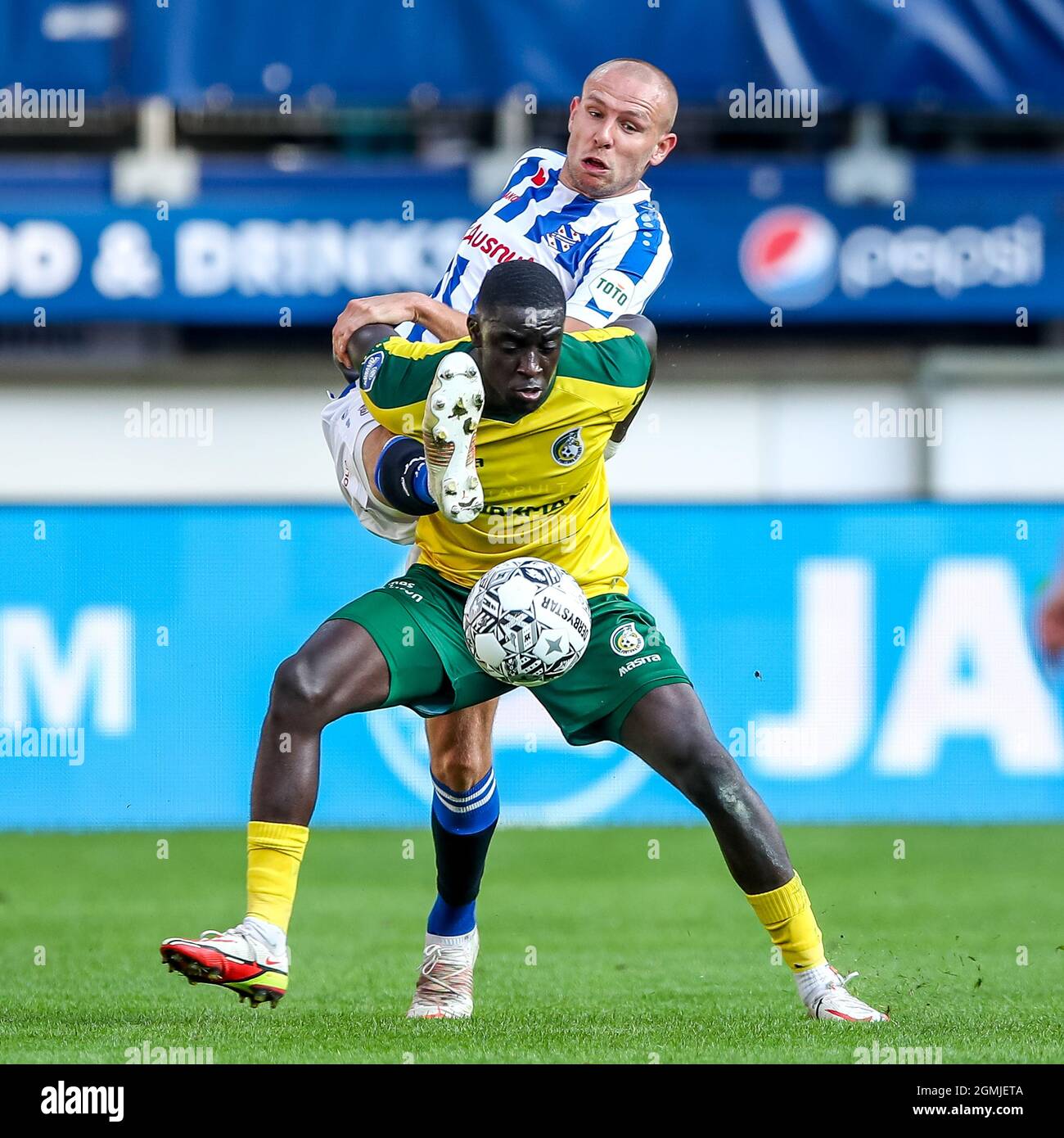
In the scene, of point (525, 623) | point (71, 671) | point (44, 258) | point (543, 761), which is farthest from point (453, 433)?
point (44, 258)

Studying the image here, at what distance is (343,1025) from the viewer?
530 cm

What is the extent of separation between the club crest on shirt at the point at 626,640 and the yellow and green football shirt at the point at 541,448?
0.18 meters

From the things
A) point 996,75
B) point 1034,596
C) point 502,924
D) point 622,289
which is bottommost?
point 502,924

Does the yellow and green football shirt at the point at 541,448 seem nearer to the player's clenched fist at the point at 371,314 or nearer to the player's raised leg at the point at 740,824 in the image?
the player's clenched fist at the point at 371,314

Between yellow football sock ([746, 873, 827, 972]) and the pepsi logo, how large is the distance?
439 inches

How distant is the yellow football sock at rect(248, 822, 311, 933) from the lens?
4719mm

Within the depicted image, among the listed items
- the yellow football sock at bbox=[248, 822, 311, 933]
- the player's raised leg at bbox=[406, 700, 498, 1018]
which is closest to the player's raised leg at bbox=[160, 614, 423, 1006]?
the yellow football sock at bbox=[248, 822, 311, 933]

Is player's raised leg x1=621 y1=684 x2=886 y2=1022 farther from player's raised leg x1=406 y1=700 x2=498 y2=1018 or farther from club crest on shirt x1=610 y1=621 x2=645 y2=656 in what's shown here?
player's raised leg x1=406 y1=700 x2=498 y2=1018

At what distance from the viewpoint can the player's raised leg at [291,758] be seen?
4.72 metres

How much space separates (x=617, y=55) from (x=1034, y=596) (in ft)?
22.0

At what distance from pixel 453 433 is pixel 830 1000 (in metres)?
1.91

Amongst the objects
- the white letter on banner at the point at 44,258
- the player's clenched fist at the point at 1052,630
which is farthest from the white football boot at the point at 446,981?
the white letter on banner at the point at 44,258
